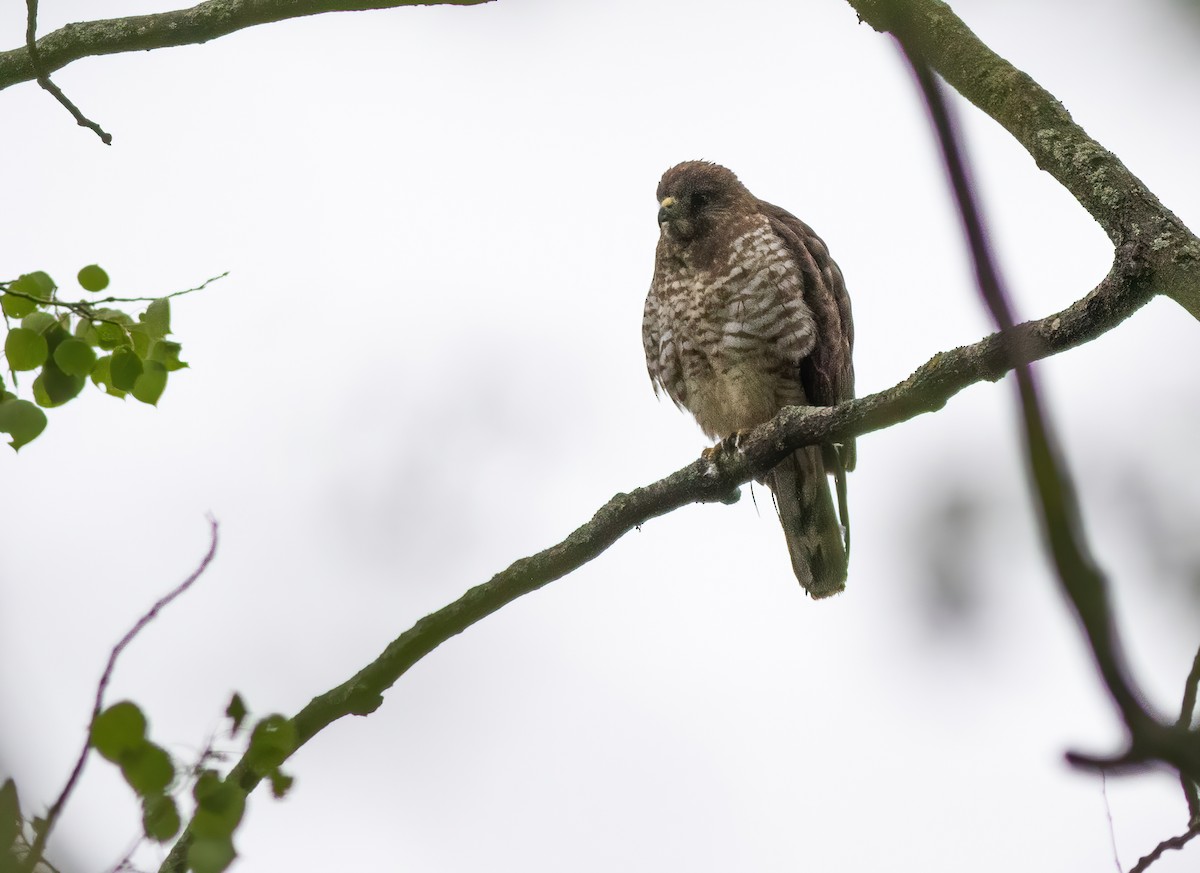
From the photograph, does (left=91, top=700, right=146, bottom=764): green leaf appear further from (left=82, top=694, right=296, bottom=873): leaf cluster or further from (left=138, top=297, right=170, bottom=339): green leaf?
(left=138, top=297, right=170, bottom=339): green leaf

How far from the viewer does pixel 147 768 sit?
178 centimetres

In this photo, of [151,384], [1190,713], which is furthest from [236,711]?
[1190,713]

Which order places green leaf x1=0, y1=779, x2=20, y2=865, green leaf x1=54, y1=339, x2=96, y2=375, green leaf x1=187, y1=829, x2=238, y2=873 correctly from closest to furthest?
green leaf x1=0, y1=779, x2=20, y2=865
green leaf x1=187, y1=829, x2=238, y2=873
green leaf x1=54, y1=339, x2=96, y2=375

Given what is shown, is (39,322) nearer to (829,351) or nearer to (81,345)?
(81,345)

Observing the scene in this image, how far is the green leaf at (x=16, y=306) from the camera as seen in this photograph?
334 cm

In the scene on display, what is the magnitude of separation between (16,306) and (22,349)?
240 millimetres

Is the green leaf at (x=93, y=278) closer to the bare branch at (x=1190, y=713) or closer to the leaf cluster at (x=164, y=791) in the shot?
the leaf cluster at (x=164, y=791)

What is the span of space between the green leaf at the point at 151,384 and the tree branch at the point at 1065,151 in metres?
2.00

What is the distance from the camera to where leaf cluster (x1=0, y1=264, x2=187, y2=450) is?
125 inches

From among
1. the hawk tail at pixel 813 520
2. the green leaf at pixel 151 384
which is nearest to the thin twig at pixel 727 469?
the green leaf at pixel 151 384

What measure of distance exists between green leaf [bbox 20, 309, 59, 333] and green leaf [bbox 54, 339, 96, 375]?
0.34ft

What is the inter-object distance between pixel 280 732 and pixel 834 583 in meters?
5.12

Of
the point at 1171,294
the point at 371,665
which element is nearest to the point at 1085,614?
the point at 1171,294

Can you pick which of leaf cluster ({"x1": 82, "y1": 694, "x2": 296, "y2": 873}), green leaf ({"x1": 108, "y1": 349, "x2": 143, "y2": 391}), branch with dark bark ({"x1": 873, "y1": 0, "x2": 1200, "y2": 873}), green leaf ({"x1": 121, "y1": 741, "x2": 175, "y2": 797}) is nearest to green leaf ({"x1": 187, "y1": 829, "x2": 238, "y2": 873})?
leaf cluster ({"x1": 82, "y1": 694, "x2": 296, "y2": 873})
